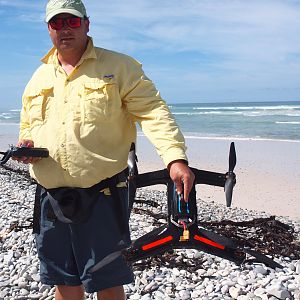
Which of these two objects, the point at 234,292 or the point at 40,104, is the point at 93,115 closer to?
the point at 40,104

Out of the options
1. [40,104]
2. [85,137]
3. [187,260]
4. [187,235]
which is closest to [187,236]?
[187,235]

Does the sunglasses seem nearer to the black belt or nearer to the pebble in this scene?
the black belt

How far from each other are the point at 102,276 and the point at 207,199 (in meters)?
8.18

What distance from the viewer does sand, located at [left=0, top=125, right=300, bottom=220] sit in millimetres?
11133

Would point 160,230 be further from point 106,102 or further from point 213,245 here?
point 106,102

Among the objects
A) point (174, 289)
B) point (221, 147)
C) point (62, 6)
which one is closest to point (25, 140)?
point (62, 6)

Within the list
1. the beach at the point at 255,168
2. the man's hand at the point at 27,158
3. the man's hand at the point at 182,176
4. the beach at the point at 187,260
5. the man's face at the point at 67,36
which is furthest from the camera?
the beach at the point at 255,168

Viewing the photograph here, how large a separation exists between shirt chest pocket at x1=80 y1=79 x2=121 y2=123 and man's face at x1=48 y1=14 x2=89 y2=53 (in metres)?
0.26

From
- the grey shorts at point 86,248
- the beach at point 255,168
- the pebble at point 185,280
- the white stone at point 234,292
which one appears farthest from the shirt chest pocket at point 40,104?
the beach at point 255,168

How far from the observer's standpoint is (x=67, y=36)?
9.50ft

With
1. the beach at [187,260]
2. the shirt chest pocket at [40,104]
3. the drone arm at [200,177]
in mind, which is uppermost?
the shirt chest pocket at [40,104]

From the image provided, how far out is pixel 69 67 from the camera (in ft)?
9.84

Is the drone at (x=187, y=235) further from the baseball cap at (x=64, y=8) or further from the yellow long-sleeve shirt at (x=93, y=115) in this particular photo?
the baseball cap at (x=64, y=8)

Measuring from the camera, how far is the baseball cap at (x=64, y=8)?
284 cm
